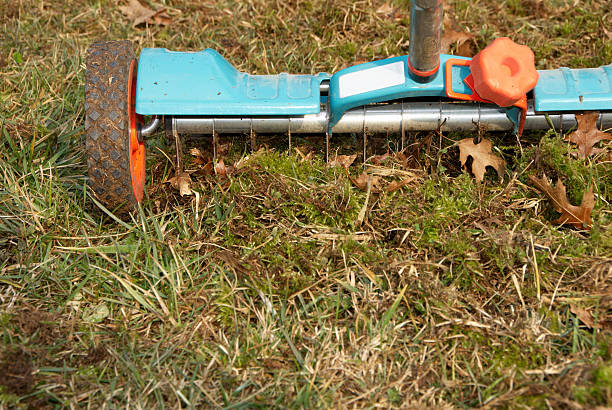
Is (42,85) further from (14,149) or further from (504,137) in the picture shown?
(504,137)

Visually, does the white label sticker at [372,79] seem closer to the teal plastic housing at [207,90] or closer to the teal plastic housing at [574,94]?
the teal plastic housing at [207,90]

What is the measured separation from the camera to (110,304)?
2.37m

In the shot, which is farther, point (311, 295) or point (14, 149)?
point (14, 149)

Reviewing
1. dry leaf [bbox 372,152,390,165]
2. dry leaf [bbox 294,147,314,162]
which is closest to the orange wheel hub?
dry leaf [bbox 294,147,314,162]

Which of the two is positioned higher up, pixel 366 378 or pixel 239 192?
pixel 239 192

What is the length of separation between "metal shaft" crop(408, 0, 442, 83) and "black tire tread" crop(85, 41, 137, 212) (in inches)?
43.4

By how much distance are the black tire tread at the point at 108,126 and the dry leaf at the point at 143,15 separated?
1.18m

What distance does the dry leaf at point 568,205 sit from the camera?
8.11ft

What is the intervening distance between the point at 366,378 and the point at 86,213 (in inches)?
53.0

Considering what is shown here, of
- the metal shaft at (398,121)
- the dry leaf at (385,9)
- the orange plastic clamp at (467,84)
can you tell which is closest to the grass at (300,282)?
the metal shaft at (398,121)

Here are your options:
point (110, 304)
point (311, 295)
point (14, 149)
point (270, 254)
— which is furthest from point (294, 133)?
point (14, 149)

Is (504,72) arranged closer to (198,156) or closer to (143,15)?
(198,156)

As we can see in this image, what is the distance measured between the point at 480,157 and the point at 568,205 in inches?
16.0

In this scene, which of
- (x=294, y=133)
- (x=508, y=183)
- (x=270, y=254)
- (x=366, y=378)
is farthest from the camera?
(x=294, y=133)
